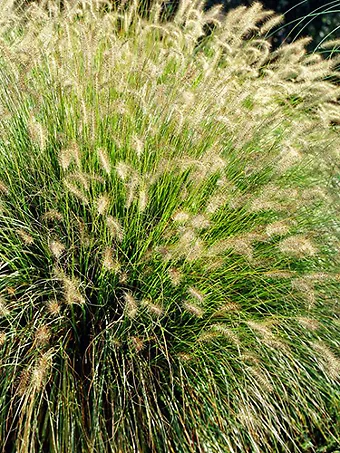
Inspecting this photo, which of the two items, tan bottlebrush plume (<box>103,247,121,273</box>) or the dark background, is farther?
the dark background

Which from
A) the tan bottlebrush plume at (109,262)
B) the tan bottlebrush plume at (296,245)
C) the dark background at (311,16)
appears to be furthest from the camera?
the dark background at (311,16)

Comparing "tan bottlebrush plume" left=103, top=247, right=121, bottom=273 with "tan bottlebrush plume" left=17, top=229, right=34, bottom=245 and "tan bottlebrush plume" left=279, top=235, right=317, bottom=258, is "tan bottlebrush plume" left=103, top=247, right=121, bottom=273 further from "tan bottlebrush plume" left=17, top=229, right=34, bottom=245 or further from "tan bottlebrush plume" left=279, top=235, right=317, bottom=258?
"tan bottlebrush plume" left=279, top=235, right=317, bottom=258

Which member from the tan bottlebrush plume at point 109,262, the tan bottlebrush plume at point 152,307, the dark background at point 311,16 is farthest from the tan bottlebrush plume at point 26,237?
the dark background at point 311,16

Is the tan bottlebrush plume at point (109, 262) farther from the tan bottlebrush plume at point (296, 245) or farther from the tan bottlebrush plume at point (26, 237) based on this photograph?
the tan bottlebrush plume at point (296, 245)

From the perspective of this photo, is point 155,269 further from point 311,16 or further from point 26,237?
point 311,16

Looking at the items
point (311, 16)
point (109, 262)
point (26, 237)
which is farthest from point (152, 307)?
point (311, 16)

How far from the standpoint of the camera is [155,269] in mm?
2902

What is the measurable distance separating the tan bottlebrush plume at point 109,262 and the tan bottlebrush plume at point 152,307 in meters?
0.19

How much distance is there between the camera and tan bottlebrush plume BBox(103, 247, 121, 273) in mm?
2544

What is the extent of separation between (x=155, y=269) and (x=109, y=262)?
39cm

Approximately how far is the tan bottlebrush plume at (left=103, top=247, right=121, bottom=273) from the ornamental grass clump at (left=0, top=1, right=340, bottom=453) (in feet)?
0.08

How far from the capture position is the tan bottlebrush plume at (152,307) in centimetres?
255

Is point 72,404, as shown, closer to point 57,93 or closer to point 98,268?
point 98,268

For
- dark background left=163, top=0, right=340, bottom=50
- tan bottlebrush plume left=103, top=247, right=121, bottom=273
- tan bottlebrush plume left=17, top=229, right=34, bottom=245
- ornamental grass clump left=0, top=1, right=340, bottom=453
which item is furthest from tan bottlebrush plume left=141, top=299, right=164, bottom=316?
dark background left=163, top=0, right=340, bottom=50
